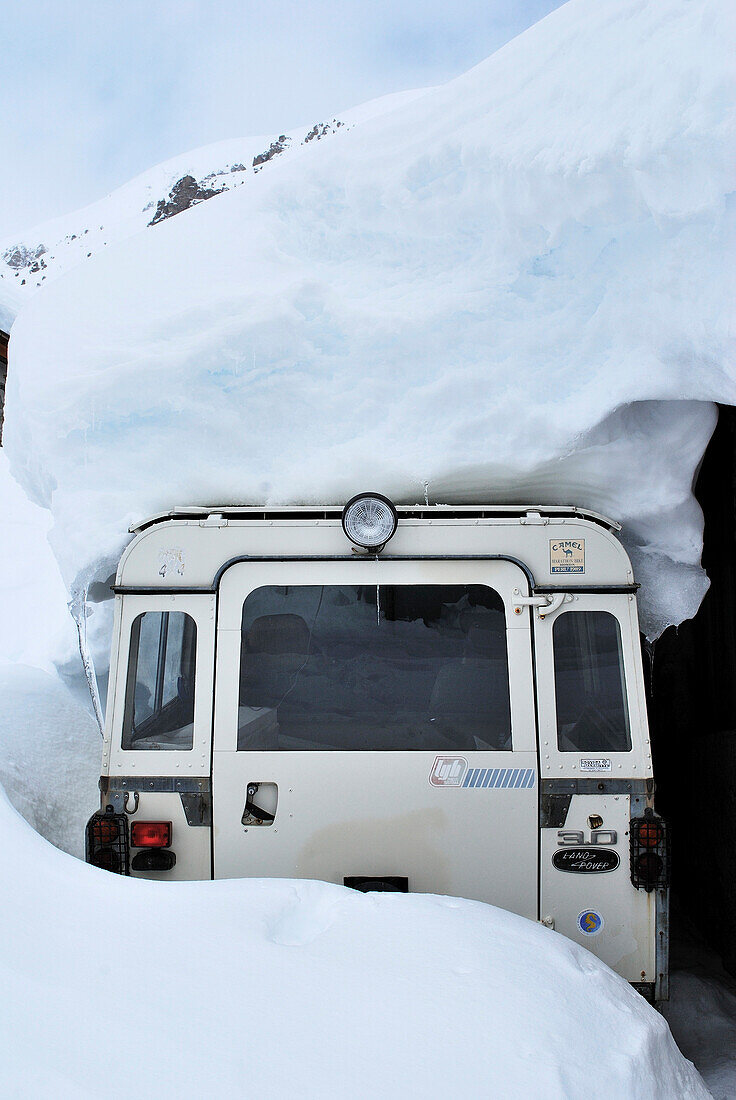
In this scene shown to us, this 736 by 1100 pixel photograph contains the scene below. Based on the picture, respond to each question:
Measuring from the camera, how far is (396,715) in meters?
3.23

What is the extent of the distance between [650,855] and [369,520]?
158 cm

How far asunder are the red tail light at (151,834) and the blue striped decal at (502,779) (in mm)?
1114

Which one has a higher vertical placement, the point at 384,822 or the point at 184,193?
the point at 184,193

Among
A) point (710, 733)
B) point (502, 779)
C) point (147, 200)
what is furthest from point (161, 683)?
point (147, 200)

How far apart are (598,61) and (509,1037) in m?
3.63

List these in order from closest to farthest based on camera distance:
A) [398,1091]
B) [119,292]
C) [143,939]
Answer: [398,1091] < [143,939] < [119,292]

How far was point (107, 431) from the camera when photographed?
3994 mm

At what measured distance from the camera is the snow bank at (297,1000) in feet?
4.92

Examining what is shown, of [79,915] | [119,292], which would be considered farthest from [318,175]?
[79,915]

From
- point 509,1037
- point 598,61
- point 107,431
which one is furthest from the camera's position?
point 107,431

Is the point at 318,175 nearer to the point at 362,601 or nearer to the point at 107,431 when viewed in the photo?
the point at 107,431

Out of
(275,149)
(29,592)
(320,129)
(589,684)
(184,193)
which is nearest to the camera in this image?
(589,684)

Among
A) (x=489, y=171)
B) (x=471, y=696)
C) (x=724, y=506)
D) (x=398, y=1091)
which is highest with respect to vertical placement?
(x=489, y=171)

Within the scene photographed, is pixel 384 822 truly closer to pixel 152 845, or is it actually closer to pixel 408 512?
pixel 152 845
